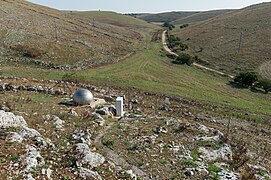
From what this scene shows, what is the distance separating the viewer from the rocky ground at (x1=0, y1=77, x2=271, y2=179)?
15178 millimetres

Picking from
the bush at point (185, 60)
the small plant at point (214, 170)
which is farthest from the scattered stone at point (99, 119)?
the bush at point (185, 60)

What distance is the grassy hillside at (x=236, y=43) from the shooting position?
6906cm

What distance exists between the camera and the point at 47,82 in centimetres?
3759

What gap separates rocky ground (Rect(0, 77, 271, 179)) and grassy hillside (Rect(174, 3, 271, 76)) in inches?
1616

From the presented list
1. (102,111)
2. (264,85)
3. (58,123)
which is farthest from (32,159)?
(264,85)

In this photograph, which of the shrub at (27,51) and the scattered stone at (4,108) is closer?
the scattered stone at (4,108)

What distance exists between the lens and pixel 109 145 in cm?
1944

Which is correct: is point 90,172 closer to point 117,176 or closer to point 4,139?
point 117,176

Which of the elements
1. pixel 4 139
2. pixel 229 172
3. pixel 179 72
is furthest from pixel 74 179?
pixel 179 72

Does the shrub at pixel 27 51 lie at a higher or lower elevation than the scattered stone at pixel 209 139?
higher

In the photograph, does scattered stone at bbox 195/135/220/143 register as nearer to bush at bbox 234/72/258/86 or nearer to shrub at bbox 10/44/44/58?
bush at bbox 234/72/258/86

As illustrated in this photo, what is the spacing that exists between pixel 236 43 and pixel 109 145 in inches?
3041

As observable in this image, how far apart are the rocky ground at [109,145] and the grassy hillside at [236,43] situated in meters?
41.0

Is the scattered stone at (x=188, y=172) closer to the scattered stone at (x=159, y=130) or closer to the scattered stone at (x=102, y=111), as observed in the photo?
the scattered stone at (x=159, y=130)
